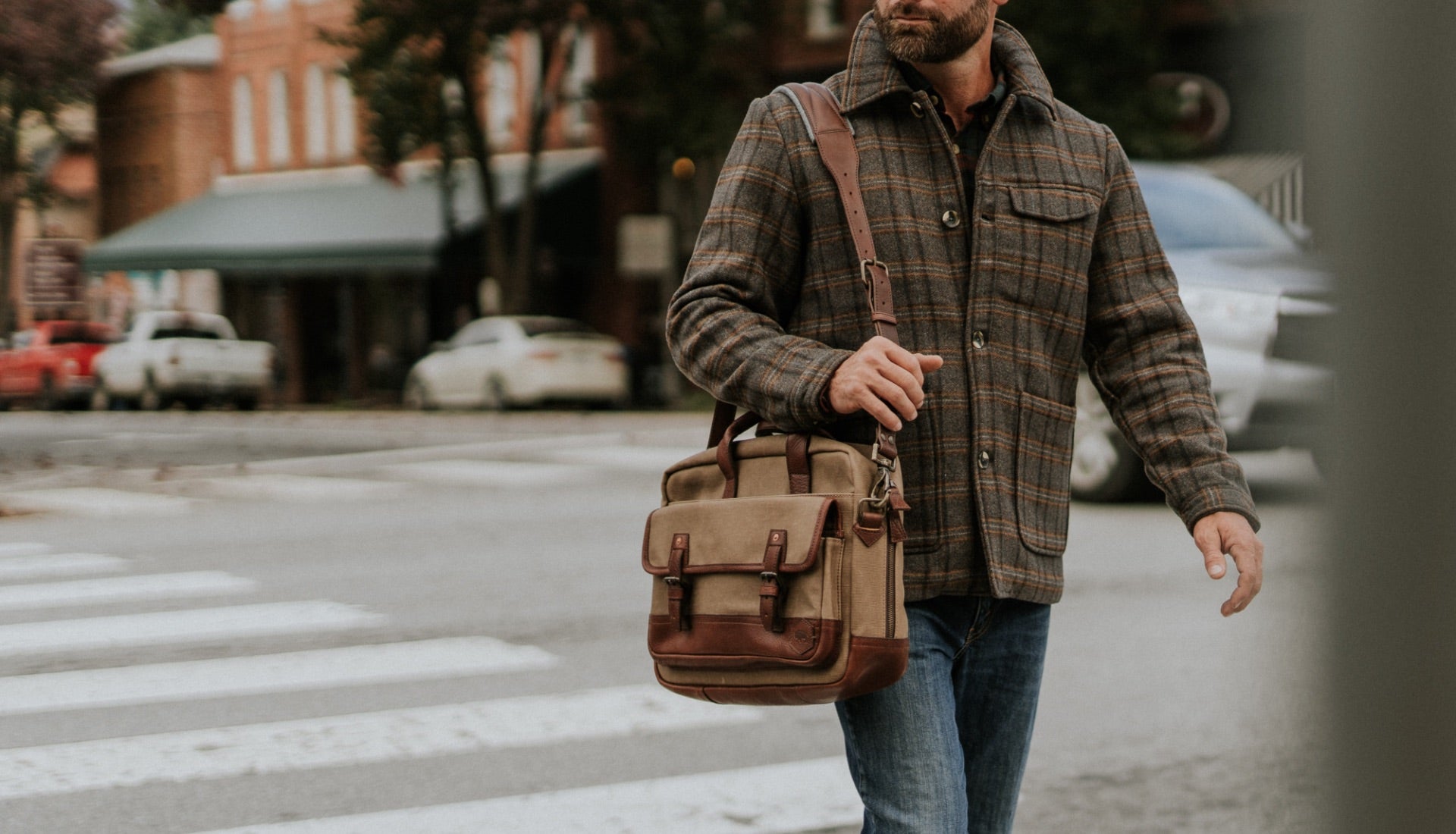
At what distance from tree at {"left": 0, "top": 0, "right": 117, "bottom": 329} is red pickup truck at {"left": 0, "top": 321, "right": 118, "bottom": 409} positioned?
0.44 meters

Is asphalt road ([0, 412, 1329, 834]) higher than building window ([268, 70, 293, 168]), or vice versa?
building window ([268, 70, 293, 168])

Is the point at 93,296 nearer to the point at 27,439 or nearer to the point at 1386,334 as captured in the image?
the point at 27,439

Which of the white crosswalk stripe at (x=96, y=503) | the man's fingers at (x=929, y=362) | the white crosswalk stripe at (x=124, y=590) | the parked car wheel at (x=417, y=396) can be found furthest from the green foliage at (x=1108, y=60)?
the man's fingers at (x=929, y=362)

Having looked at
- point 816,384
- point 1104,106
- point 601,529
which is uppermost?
point 1104,106

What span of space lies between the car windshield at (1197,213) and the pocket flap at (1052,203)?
7.06 m

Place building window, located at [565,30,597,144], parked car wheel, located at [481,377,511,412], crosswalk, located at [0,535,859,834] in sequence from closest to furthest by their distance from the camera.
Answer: crosswalk, located at [0,535,859,834] → parked car wheel, located at [481,377,511,412] → building window, located at [565,30,597,144]

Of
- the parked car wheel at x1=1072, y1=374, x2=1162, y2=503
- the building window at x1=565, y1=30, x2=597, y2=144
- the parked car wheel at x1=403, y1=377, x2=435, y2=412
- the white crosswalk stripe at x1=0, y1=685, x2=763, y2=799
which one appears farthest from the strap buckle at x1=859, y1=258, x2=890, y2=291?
the building window at x1=565, y1=30, x2=597, y2=144

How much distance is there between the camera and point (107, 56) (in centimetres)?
2098

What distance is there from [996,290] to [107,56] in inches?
797

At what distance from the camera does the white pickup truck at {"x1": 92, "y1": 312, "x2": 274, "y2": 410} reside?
1852 cm

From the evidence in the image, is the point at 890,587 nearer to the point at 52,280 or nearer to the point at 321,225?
the point at 52,280

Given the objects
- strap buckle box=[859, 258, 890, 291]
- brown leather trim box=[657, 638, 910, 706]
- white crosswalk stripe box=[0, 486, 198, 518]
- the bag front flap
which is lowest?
white crosswalk stripe box=[0, 486, 198, 518]

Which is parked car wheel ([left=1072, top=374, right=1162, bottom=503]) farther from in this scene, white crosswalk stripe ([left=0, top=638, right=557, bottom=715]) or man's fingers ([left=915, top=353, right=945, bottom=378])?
man's fingers ([left=915, top=353, right=945, bottom=378])

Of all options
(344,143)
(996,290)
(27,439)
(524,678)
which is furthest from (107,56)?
(996,290)
